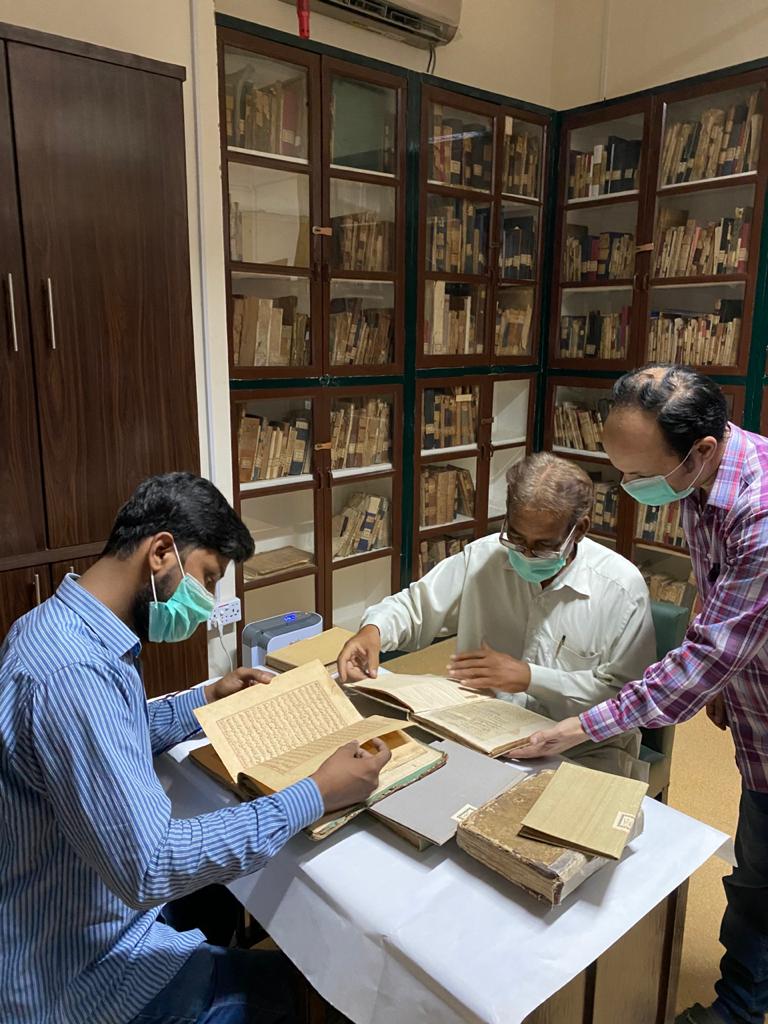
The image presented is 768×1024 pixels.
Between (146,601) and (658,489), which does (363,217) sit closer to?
(658,489)

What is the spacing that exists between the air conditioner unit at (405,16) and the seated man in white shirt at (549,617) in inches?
95.4

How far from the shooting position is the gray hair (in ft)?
5.60

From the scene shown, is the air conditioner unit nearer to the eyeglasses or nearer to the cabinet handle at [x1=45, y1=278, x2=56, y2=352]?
the cabinet handle at [x1=45, y1=278, x2=56, y2=352]

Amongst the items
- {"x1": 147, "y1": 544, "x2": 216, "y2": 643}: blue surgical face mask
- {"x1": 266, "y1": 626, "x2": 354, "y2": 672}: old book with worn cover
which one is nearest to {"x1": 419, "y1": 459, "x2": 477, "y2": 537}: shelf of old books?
{"x1": 266, "y1": 626, "x2": 354, "y2": 672}: old book with worn cover

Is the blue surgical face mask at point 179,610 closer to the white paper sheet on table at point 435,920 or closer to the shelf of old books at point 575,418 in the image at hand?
the white paper sheet on table at point 435,920

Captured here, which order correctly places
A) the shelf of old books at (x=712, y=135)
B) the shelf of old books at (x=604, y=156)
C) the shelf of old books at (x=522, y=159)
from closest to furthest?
the shelf of old books at (x=712, y=135)
the shelf of old books at (x=604, y=156)
the shelf of old books at (x=522, y=159)

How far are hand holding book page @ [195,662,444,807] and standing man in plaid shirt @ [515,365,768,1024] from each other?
10.1 inches

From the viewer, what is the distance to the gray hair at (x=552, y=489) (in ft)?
5.60

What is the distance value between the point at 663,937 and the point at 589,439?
324 cm

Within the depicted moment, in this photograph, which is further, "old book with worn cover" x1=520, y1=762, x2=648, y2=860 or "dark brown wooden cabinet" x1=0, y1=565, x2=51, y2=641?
"dark brown wooden cabinet" x1=0, y1=565, x2=51, y2=641

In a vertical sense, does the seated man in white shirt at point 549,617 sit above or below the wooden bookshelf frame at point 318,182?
below

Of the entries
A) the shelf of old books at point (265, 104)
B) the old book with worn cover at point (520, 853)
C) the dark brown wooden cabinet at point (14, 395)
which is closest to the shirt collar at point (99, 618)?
the old book with worn cover at point (520, 853)

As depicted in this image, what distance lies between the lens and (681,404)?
56.5 inches

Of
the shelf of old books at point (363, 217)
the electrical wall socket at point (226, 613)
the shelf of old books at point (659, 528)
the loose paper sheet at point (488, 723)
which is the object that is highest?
the shelf of old books at point (363, 217)
